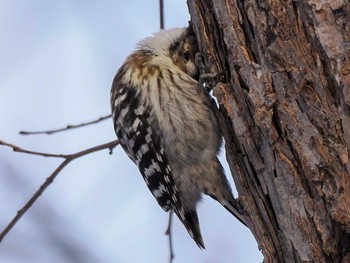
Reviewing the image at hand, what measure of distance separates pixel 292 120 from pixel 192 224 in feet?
5.81

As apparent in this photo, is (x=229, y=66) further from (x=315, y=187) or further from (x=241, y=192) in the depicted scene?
(x=315, y=187)

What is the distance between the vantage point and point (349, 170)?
214 centimetres

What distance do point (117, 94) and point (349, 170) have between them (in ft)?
7.21

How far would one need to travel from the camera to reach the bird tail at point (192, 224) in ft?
12.2

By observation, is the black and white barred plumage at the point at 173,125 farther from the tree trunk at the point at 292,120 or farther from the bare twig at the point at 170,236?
the tree trunk at the point at 292,120

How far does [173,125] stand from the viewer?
142 inches

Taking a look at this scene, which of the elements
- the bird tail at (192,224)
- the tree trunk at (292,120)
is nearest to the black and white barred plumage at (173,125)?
the bird tail at (192,224)

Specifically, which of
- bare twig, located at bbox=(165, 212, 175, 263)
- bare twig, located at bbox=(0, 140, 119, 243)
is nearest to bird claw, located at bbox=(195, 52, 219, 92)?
bare twig, located at bbox=(0, 140, 119, 243)

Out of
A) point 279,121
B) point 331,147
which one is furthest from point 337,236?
point 279,121

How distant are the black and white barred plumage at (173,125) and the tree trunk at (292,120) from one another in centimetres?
85

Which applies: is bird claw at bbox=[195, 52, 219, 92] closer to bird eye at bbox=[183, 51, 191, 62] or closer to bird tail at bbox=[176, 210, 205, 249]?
bird eye at bbox=[183, 51, 191, 62]

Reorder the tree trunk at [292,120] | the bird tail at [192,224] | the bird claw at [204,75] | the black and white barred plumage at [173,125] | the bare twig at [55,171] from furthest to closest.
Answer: the bird tail at [192,224]
the black and white barred plumage at [173,125]
the bare twig at [55,171]
the bird claw at [204,75]
the tree trunk at [292,120]

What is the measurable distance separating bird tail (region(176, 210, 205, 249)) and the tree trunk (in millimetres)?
1157

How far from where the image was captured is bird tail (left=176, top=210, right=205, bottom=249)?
3708mm
